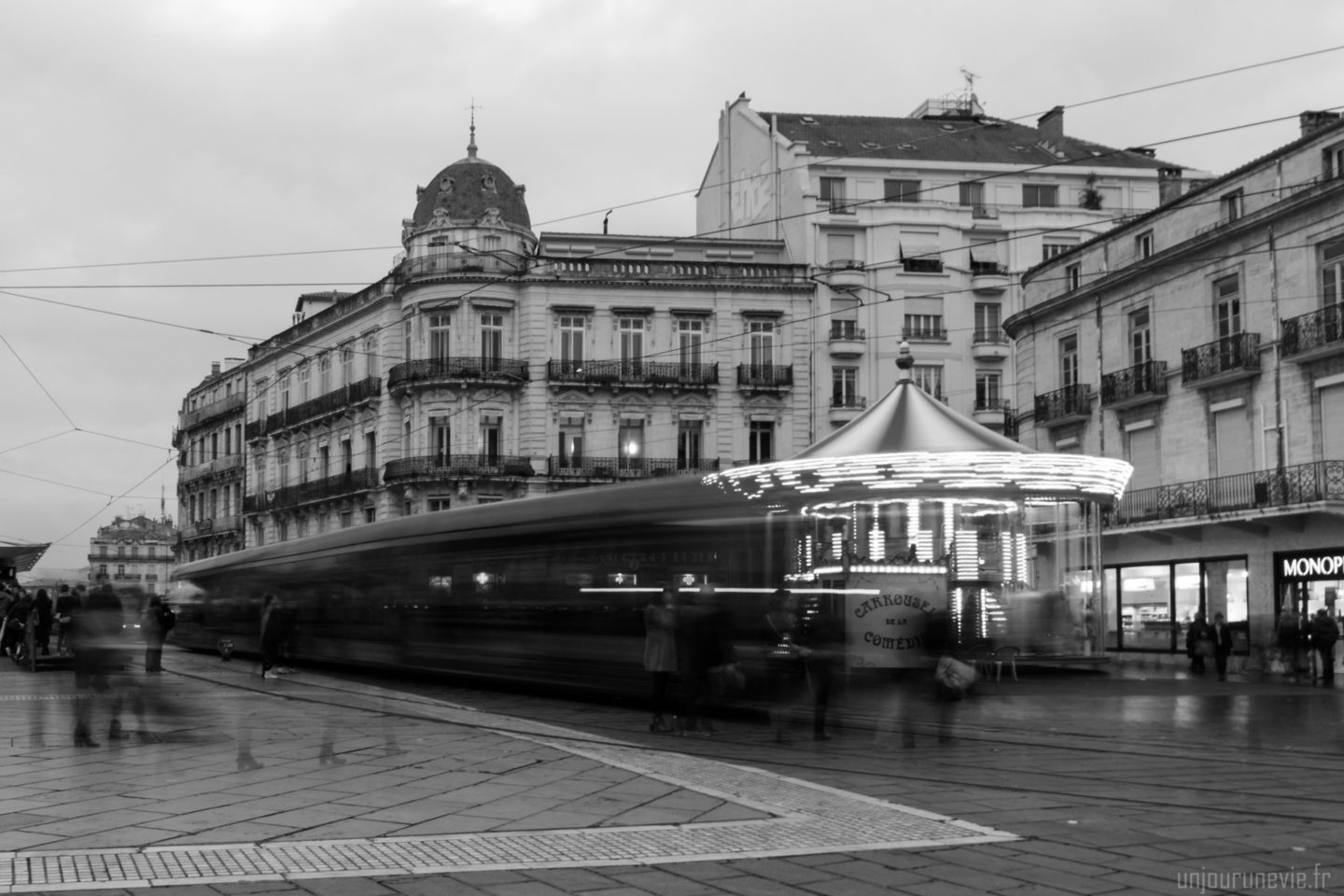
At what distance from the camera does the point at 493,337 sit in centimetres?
4972

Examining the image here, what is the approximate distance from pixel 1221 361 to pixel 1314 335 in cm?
287

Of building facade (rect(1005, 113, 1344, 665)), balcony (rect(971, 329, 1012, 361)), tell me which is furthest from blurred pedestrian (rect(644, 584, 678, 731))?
balcony (rect(971, 329, 1012, 361))

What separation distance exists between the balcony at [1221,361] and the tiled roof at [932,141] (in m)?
27.1

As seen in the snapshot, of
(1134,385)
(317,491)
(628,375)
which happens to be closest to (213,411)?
(317,491)

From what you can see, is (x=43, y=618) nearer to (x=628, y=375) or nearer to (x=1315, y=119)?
(x=628, y=375)

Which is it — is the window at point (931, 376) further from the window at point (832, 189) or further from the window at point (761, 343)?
the window at point (832, 189)

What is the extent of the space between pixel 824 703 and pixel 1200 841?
251 inches

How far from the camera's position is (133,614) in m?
14.9

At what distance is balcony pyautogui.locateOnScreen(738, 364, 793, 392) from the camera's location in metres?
49.5

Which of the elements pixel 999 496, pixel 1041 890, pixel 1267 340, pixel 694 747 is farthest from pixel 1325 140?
pixel 1041 890

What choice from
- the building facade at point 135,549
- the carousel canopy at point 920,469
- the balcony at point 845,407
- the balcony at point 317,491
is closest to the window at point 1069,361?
the balcony at point 845,407

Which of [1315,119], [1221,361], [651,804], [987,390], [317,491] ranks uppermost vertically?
[1315,119]

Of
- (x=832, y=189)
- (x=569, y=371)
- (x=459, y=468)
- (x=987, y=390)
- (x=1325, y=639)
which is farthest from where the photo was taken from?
(x=832, y=189)

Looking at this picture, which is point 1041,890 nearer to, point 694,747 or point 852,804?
point 852,804
